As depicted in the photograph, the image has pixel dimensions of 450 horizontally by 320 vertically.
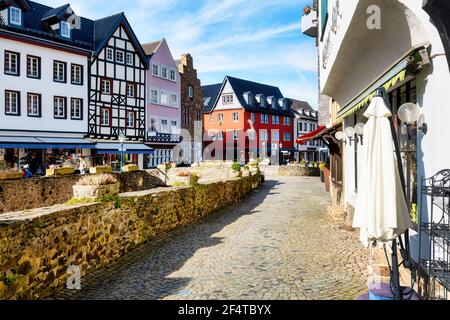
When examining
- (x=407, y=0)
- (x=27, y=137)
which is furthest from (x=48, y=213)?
(x=27, y=137)

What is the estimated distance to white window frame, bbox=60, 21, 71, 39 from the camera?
28603 mm

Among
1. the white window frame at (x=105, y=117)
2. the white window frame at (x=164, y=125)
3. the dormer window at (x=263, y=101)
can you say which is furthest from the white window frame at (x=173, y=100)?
the dormer window at (x=263, y=101)

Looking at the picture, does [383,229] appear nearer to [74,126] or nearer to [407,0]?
[407,0]

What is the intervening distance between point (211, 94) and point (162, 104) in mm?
17943

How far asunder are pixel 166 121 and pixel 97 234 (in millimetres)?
31252

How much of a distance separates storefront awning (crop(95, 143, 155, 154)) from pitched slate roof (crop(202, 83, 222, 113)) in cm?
2010

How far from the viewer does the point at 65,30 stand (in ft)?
94.7

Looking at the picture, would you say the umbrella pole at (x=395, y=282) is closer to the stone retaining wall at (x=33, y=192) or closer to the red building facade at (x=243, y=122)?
the stone retaining wall at (x=33, y=192)

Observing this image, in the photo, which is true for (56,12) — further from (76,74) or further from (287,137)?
(287,137)

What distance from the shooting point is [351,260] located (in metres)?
7.37

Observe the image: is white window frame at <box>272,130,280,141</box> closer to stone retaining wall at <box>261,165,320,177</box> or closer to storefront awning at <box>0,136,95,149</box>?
stone retaining wall at <box>261,165,320,177</box>

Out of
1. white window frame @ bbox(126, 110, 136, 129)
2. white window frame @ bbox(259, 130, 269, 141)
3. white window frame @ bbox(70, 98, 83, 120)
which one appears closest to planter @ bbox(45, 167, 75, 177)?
white window frame @ bbox(70, 98, 83, 120)

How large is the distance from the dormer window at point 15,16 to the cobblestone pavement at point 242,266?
2211cm

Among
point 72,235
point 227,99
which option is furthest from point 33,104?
point 227,99
